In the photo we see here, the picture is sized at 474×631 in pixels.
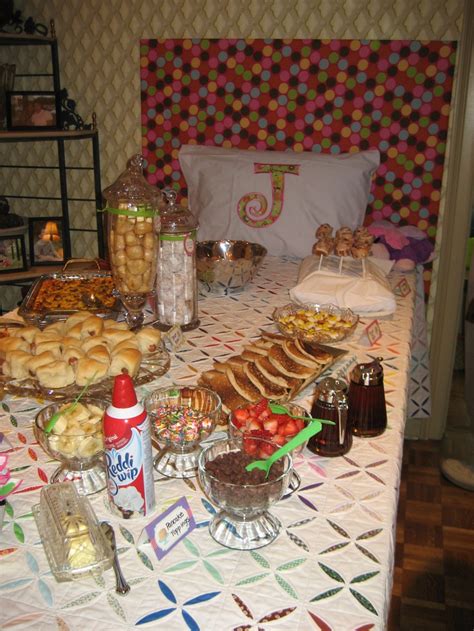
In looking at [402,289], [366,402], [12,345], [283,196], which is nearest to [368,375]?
[366,402]

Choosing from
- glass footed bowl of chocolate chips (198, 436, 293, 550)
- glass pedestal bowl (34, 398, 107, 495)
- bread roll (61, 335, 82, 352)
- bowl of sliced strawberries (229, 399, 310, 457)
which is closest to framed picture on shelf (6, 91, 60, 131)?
bread roll (61, 335, 82, 352)

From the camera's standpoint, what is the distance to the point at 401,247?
270 centimetres

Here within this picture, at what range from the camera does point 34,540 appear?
104 centimetres

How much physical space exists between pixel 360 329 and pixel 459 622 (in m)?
0.97

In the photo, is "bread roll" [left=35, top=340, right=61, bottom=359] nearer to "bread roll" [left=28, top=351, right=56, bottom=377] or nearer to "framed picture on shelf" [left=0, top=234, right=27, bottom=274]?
"bread roll" [left=28, top=351, right=56, bottom=377]

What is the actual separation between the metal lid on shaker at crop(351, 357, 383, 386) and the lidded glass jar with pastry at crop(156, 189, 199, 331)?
0.72 meters

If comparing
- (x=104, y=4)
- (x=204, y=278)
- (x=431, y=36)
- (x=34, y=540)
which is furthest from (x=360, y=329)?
(x=104, y=4)

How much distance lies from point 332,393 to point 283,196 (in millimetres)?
1736

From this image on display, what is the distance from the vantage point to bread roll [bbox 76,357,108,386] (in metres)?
1.39

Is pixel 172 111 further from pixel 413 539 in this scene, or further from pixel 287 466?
pixel 287 466

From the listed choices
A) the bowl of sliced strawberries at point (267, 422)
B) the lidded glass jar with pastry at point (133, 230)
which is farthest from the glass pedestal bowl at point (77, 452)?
the lidded glass jar with pastry at point (133, 230)

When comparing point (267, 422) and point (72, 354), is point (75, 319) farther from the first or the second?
point (267, 422)

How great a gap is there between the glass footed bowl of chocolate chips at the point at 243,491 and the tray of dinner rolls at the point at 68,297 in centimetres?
94

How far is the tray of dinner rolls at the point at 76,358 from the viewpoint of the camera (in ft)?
4.55
